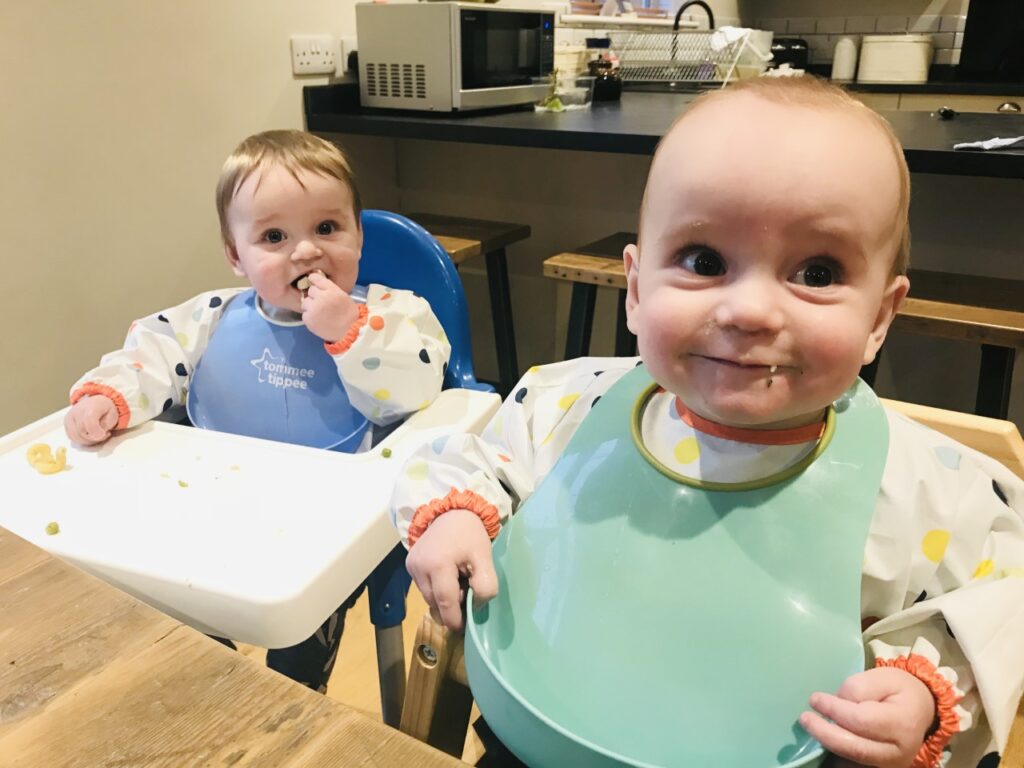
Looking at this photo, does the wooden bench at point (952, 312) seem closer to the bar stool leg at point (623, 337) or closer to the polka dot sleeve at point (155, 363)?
the bar stool leg at point (623, 337)

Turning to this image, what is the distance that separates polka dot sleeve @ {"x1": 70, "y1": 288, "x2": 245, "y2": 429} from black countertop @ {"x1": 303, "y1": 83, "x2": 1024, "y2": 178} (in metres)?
0.80

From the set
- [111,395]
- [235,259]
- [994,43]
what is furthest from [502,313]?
[994,43]

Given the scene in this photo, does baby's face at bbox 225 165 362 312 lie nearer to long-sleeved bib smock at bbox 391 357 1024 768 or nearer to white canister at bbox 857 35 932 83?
long-sleeved bib smock at bbox 391 357 1024 768

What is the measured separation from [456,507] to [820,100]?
0.42 meters

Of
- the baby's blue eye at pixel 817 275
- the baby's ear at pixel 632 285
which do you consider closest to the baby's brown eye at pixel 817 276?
the baby's blue eye at pixel 817 275

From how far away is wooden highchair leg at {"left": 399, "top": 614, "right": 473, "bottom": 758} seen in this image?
26.7 inches

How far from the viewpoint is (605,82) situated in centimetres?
248

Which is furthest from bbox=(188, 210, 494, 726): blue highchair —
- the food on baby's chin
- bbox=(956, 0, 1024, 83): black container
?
bbox=(956, 0, 1024, 83): black container

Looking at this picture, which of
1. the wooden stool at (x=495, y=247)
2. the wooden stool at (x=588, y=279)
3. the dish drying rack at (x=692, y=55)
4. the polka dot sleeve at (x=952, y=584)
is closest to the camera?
the polka dot sleeve at (x=952, y=584)

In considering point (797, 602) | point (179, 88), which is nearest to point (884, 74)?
point (179, 88)

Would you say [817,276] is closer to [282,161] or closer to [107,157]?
[282,161]

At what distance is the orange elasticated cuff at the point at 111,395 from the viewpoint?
102cm

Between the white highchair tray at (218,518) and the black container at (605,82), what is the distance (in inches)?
68.7

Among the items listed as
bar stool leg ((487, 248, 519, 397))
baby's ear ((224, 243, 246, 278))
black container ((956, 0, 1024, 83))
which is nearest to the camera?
baby's ear ((224, 243, 246, 278))
